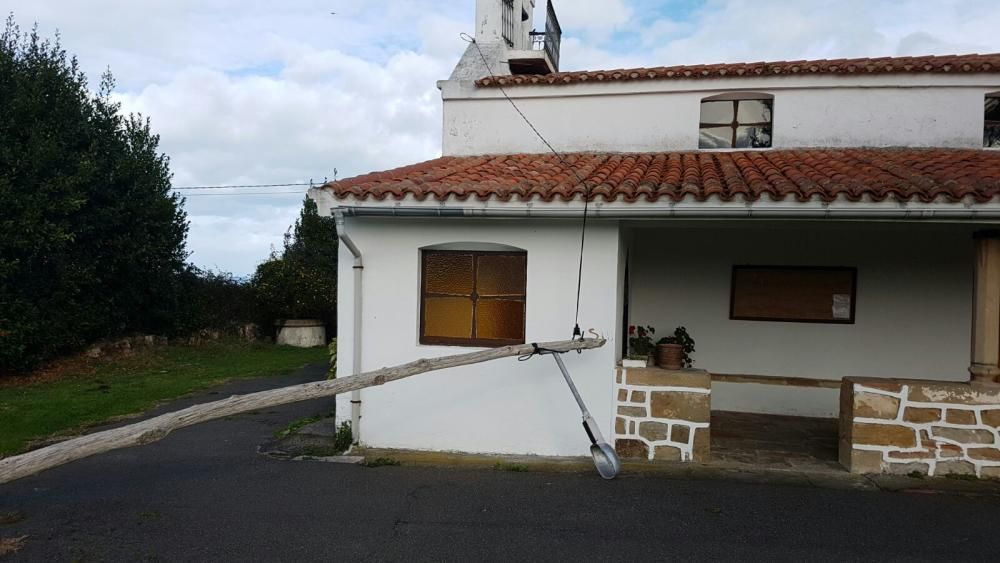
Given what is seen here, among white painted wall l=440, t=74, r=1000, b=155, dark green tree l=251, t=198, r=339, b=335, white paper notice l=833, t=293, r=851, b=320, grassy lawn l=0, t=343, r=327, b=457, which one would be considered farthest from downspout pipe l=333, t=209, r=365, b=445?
dark green tree l=251, t=198, r=339, b=335

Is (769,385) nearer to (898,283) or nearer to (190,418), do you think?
(898,283)

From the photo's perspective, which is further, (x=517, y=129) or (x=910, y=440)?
(x=517, y=129)

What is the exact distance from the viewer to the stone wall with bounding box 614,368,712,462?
20.7 feet

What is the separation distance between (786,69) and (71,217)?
43.1 feet

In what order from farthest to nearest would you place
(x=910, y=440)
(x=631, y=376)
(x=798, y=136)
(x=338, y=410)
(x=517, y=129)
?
(x=517, y=129) < (x=798, y=136) < (x=338, y=410) < (x=631, y=376) < (x=910, y=440)

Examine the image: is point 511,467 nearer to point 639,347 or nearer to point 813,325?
point 639,347

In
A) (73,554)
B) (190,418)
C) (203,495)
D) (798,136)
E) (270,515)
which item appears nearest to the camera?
(73,554)

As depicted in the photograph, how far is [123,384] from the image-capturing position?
463 inches

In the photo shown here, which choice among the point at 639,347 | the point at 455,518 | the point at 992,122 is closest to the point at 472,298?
the point at 639,347

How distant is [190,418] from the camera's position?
4703mm

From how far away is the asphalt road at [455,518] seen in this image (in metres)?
4.45

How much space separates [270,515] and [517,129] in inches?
263

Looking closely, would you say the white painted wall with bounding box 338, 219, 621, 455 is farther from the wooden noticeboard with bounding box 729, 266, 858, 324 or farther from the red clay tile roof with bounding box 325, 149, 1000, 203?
the wooden noticeboard with bounding box 729, 266, 858, 324

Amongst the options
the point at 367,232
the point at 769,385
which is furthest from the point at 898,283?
the point at 367,232
